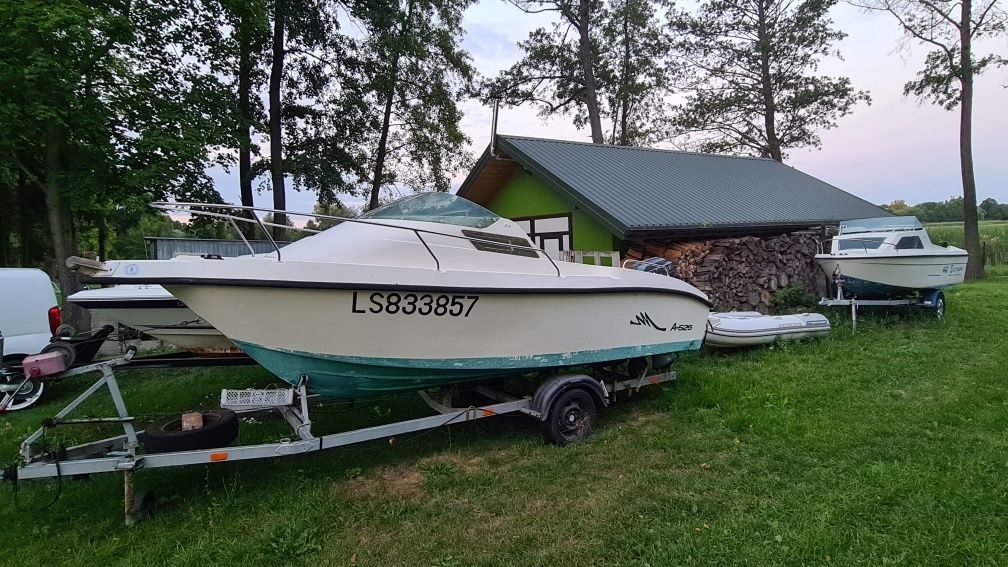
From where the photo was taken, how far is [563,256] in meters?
8.35

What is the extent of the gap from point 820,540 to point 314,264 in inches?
128

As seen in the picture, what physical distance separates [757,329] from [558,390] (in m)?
4.09

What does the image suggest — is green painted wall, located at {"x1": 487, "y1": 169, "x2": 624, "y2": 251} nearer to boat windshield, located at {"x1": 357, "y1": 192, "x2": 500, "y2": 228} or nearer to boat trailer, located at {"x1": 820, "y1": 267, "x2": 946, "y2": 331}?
boat trailer, located at {"x1": 820, "y1": 267, "x2": 946, "y2": 331}

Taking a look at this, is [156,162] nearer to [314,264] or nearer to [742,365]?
[314,264]

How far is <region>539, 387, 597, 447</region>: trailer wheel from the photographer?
4.18m

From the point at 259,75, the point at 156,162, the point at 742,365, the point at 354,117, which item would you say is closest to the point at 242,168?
the point at 259,75

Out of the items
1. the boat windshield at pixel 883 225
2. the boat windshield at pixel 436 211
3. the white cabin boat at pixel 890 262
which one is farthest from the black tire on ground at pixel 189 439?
the boat windshield at pixel 883 225

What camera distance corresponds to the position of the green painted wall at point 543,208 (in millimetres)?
9172

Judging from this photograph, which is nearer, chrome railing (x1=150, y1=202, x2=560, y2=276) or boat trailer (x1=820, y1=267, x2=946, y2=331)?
chrome railing (x1=150, y1=202, x2=560, y2=276)

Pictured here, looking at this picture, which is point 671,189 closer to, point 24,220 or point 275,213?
point 275,213

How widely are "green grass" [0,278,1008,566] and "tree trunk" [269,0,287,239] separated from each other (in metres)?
10.1

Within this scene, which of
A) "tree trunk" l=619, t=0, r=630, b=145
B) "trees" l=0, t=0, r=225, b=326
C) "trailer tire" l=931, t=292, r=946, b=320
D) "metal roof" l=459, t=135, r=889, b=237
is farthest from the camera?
"tree trunk" l=619, t=0, r=630, b=145

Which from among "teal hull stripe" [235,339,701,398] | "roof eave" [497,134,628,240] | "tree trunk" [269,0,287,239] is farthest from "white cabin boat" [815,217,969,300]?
"tree trunk" [269,0,287,239]

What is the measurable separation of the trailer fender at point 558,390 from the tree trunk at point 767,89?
2001 cm
